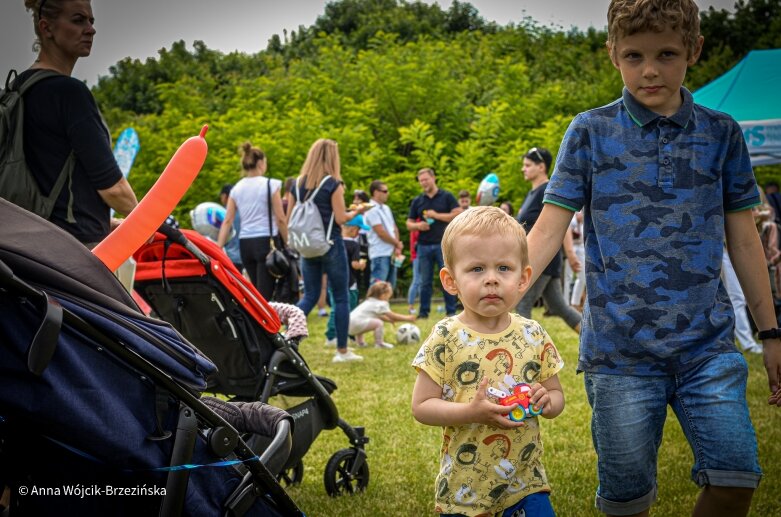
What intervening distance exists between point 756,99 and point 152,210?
8720mm

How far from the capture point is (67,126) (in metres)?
3.49

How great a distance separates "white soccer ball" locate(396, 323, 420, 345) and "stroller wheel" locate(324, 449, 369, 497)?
19.0ft

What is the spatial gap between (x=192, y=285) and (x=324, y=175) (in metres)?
4.34

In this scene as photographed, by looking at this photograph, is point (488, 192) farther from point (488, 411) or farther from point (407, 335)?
point (488, 411)

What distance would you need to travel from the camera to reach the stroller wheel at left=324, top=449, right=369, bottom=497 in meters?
4.25

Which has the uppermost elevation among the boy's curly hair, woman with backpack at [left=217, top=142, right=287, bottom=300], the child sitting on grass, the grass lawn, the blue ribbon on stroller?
the boy's curly hair

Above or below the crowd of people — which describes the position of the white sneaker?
below

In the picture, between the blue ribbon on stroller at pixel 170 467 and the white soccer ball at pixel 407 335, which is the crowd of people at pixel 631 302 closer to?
the blue ribbon on stroller at pixel 170 467

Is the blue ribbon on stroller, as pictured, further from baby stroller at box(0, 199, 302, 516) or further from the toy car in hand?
the toy car in hand

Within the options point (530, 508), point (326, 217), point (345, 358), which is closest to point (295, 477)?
point (530, 508)

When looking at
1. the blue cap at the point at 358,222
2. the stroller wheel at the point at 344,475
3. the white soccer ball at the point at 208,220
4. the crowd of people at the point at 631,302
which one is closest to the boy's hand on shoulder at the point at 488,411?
the crowd of people at the point at 631,302

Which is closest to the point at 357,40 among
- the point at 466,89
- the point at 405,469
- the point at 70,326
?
the point at 466,89

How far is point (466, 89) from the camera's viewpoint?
78.7ft

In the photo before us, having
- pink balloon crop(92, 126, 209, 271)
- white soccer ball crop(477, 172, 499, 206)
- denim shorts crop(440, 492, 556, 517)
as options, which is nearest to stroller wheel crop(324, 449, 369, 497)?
denim shorts crop(440, 492, 556, 517)
